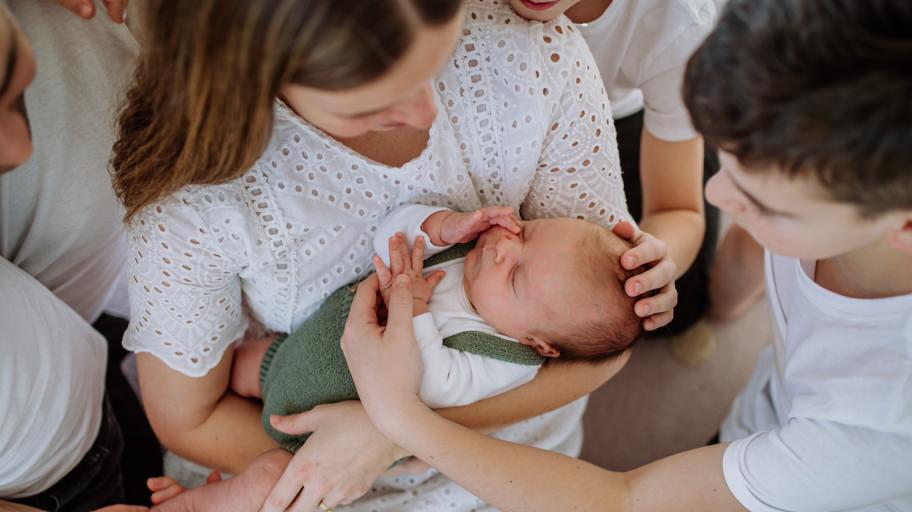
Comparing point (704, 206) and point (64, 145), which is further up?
point (64, 145)

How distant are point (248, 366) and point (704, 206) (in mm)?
1157

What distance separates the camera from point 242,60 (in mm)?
722

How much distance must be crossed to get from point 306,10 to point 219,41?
103 millimetres

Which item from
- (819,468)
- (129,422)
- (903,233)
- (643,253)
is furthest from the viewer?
(129,422)

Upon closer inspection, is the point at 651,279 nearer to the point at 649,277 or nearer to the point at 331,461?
the point at 649,277

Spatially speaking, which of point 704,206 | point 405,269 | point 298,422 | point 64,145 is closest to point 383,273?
point 405,269

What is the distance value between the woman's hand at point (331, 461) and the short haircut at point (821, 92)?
65 centimetres

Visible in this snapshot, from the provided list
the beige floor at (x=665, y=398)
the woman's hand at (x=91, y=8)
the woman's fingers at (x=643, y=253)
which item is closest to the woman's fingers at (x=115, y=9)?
the woman's hand at (x=91, y=8)

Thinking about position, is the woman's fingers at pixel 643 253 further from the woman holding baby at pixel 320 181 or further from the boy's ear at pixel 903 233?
the boy's ear at pixel 903 233

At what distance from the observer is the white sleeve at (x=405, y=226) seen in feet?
3.51

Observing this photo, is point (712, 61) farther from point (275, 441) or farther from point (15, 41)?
point (275, 441)

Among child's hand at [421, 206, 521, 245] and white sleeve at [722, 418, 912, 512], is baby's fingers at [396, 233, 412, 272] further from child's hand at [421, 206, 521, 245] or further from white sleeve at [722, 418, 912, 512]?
white sleeve at [722, 418, 912, 512]

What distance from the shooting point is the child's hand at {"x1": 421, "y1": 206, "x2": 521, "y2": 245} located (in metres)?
1.05

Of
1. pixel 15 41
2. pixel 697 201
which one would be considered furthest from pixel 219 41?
pixel 697 201
